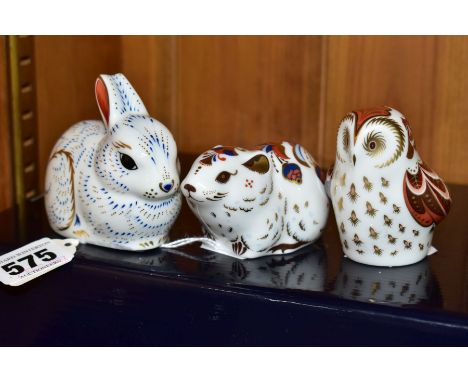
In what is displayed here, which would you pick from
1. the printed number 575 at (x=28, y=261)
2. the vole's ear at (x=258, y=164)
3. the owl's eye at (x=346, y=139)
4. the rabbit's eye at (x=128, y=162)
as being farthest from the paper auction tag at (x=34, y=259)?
the owl's eye at (x=346, y=139)

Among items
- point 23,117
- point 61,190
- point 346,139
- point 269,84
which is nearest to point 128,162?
point 61,190

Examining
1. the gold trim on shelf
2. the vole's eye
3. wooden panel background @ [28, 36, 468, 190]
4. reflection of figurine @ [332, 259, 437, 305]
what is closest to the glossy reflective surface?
reflection of figurine @ [332, 259, 437, 305]

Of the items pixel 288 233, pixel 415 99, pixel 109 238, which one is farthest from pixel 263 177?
pixel 415 99

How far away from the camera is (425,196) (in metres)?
1.00

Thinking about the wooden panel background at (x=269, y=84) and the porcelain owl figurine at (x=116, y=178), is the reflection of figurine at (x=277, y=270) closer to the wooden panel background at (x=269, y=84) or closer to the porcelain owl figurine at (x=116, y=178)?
the porcelain owl figurine at (x=116, y=178)

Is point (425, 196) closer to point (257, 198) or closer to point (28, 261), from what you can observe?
point (257, 198)

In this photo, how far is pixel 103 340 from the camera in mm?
1015

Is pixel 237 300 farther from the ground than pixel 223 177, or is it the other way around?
pixel 223 177

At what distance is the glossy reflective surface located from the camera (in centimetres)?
92

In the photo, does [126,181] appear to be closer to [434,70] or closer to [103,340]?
[103,340]

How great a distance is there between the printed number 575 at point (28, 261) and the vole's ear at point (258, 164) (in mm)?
274

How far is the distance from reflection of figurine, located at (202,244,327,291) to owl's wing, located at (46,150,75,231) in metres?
0.20

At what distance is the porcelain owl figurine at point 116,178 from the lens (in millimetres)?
1007

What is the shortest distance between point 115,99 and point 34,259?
0.74 feet
